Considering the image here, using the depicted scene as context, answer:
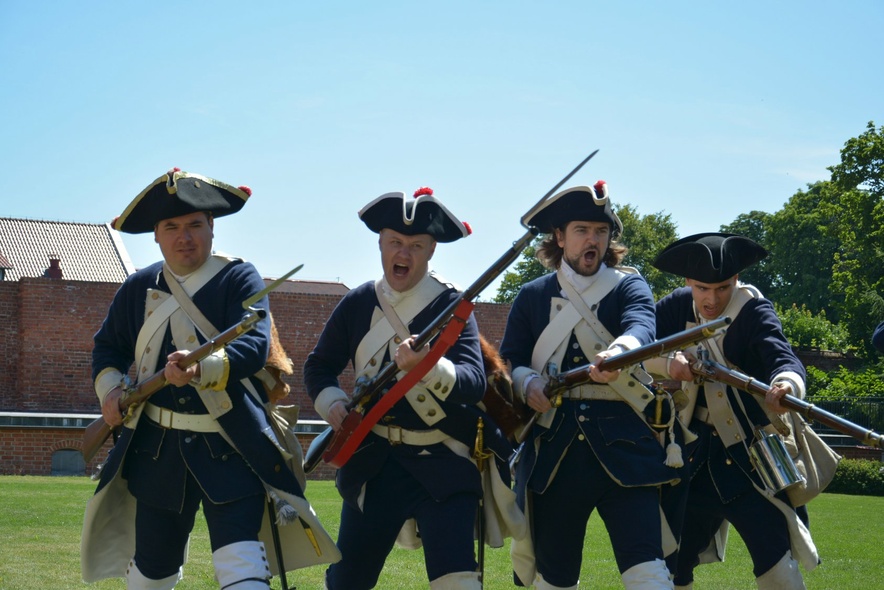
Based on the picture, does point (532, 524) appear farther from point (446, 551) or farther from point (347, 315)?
point (347, 315)

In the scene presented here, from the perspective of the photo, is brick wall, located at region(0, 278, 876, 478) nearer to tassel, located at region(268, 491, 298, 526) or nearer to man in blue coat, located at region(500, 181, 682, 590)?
man in blue coat, located at region(500, 181, 682, 590)

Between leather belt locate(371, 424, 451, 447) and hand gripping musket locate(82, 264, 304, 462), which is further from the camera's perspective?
leather belt locate(371, 424, 451, 447)

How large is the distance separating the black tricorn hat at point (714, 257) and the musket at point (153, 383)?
252cm

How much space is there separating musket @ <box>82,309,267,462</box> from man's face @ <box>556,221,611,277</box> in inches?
70.9

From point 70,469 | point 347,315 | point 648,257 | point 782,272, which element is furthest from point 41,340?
point 782,272

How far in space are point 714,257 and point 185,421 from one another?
3079 mm

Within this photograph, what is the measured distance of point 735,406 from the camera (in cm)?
648

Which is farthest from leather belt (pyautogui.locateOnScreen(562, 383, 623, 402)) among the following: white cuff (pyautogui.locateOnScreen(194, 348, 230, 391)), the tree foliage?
the tree foliage

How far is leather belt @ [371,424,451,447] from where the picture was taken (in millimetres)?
5848

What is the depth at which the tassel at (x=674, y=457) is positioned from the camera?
19.2ft

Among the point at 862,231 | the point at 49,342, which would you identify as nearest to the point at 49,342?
the point at 49,342

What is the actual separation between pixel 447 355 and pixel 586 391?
78cm

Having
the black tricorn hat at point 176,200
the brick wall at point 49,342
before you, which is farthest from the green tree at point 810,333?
the black tricorn hat at point 176,200

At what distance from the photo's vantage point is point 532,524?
6.15 metres
